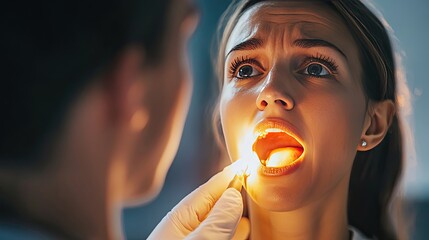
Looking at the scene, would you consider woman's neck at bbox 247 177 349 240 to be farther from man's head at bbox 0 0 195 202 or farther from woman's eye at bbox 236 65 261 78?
man's head at bbox 0 0 195 202

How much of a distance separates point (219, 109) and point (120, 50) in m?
0.70

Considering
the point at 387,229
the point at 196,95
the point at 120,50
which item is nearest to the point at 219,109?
the point at 196,95

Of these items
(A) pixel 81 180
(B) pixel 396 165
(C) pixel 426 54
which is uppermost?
(C) pixel 426 54

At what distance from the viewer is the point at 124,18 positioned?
961 millimetres

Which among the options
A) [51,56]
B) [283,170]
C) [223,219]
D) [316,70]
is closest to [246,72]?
[316,70]

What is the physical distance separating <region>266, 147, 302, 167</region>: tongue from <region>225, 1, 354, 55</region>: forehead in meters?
0.29

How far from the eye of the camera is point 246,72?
162cm

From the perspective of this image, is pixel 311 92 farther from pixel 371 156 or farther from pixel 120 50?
pixel 120 50

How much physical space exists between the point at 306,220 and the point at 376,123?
0.32 metres

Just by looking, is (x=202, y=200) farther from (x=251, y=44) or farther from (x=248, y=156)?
(x=251, y=44)

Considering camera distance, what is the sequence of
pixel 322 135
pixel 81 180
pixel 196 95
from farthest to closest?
pixel 196 95 < pixel 322 135 < pixel 81 180

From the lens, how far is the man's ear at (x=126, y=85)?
978mm

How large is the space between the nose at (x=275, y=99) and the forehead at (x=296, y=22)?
152 mm

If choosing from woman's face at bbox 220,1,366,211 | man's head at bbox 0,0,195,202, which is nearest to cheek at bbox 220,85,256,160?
woman's face at bbox 220,1,366,211
